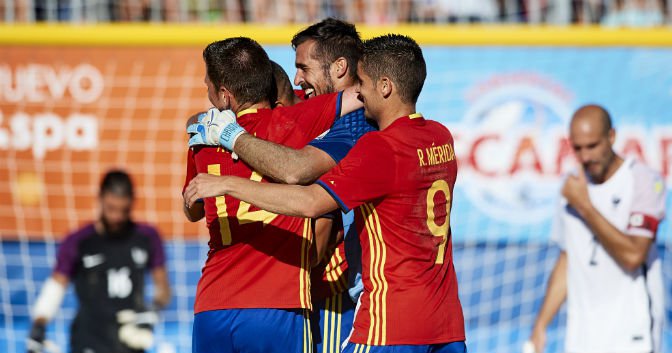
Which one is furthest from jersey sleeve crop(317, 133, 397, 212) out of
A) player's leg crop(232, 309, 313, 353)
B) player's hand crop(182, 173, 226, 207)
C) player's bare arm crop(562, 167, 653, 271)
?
player's bare arm crop(562, 167, 653, 271)

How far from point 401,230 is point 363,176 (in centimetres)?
27

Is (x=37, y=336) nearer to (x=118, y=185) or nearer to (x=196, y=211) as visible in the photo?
(x=118, y=185)

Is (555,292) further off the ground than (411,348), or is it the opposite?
(411,348)

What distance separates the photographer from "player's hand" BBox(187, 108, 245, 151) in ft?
13.2

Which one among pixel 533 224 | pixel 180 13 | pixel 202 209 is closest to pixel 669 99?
pixel 533 224

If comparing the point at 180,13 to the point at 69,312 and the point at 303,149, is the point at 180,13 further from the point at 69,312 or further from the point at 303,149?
the point at 303,149

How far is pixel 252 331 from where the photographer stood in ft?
13.7

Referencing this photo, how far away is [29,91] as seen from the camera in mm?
9219

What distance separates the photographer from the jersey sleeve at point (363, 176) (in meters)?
3.83

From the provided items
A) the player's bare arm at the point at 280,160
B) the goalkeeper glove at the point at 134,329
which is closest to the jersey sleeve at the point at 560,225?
the player's bare arm at the point at 280,160

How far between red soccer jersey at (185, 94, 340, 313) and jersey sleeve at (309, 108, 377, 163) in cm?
6

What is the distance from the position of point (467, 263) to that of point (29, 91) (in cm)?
448

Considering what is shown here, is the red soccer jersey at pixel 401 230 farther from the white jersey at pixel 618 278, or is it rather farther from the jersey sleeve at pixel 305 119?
the white jersey at pixel 618 278

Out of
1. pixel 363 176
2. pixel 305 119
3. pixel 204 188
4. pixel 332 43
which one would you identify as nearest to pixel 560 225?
pixel 332 43
